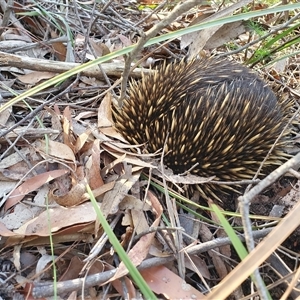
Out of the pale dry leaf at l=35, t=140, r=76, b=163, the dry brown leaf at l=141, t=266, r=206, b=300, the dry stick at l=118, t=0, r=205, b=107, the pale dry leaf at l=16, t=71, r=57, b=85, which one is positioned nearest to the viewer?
the dry stick at l=118, t=0, r=205, b=107

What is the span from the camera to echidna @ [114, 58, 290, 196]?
5.03 feet

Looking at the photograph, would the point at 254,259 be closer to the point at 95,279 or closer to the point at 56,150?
the point at 95,279

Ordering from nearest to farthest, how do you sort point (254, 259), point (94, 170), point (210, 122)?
point (254, 259) → point (94, 170) → point (210, 122)

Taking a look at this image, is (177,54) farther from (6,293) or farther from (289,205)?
(6,293)

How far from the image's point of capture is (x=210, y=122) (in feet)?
5.03

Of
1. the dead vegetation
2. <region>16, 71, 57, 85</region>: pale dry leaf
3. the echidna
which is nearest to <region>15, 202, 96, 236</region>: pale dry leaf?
the dead vegetation

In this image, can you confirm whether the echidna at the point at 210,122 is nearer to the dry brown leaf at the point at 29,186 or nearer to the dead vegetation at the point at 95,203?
the dead vegetation at the point at 95,203

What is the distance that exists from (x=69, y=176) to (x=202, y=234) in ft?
1.51

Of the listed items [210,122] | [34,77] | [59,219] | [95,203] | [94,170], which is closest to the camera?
[95,203]

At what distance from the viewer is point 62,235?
1.28m

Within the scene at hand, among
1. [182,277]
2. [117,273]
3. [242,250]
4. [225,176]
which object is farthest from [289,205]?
[242,250]

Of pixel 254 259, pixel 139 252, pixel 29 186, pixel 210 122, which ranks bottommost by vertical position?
pixel 29 186

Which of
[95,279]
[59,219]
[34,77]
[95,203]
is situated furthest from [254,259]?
[34,77]

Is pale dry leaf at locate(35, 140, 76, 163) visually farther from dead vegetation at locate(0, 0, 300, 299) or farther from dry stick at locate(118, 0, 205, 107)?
dry stick at locate(118, 0, 205, 107)
